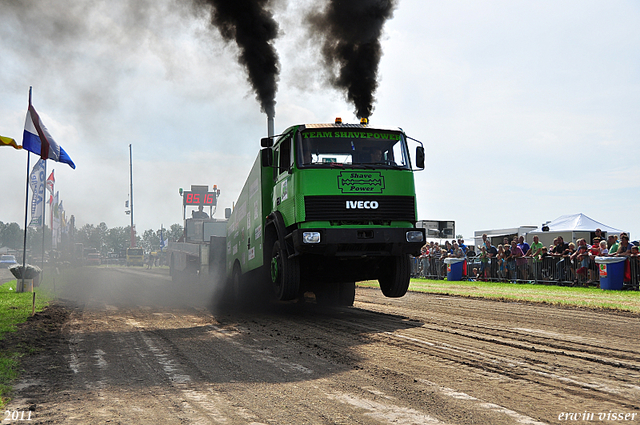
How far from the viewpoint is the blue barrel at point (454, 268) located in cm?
2195

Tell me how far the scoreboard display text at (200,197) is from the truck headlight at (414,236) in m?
38.2

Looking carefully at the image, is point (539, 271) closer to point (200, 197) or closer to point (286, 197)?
point (286, 197)

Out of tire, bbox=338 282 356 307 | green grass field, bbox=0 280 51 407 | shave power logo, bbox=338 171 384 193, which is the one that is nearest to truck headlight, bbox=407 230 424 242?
shave power logo, bbox=338 171 384 193

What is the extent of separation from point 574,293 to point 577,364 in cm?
967

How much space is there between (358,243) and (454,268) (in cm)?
1405

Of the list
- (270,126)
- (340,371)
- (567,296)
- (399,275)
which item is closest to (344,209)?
(399,275)

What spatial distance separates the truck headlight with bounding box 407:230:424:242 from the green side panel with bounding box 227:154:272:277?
3067mm

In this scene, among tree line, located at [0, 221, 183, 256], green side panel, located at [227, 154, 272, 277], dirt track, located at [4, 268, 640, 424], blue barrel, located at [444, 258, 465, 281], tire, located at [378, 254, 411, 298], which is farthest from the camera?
tree line, located at [0, 221, 183, 256]

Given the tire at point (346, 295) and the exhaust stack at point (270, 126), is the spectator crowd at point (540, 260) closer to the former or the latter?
the tire at point (346, 295)

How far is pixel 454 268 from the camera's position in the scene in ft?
72.5

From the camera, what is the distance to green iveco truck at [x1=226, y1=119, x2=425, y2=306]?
9.01 metres

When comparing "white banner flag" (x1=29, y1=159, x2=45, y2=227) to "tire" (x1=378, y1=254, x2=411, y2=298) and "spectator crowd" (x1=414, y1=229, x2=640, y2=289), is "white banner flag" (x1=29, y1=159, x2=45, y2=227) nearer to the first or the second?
"spectator crowd" (x1=414, y1=229, x2=640, y2=289)

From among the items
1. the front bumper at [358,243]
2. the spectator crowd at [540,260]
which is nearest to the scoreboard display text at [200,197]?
the spectator crowd at [540,260]

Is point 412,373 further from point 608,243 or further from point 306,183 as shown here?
point 608,243
